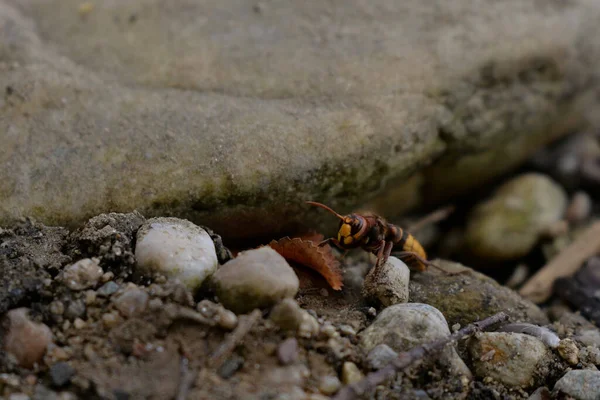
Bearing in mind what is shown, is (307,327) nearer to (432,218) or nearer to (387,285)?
(387,285)

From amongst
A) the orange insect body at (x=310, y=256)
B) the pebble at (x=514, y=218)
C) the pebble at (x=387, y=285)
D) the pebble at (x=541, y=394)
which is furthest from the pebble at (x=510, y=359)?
the pebble at (x=514, y=218)

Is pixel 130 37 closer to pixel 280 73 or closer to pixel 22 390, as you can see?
A: pixel 280 73

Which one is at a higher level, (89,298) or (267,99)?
(267,99)

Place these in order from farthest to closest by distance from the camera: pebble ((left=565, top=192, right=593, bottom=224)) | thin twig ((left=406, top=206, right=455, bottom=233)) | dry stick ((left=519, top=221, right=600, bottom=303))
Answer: pebble ((left=565, top=192, right=593, bottom=224)) → thin twig ((left=406, top=206, right=455, bottom=233)) → dry stick ((left=519, top=221, right=600, bottom=303))

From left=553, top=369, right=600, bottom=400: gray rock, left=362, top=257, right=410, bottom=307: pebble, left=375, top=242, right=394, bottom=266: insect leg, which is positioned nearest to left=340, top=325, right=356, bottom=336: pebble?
left=362, top=257, right=410, bottom=307: pebble

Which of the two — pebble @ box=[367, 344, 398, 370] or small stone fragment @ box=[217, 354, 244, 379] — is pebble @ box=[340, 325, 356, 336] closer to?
pebble @ box=[367, 344, 398, 370]

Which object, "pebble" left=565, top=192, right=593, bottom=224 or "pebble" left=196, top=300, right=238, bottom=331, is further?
"pebble" left=565, top=192, right=593, bottom=224

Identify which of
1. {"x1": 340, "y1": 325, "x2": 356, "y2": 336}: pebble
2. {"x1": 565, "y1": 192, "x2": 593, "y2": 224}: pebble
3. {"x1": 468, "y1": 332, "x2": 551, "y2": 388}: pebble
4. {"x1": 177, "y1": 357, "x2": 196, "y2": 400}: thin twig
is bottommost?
{"x1": 565, "y1": 192, "x2": 593, "y2": 224}: pebble

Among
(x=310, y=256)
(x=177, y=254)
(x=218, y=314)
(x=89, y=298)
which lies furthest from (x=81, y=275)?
(x=310, y=256)
